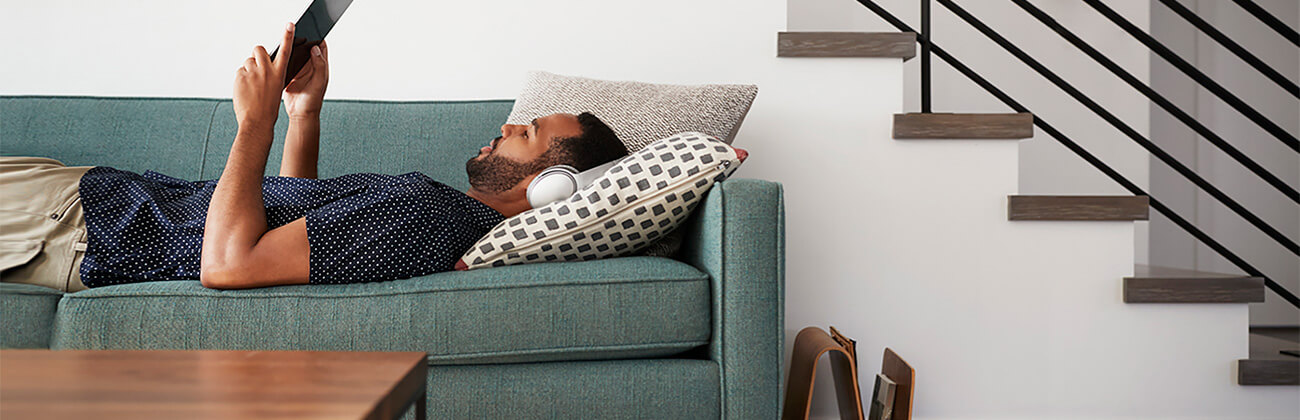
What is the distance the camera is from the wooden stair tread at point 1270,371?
1.88 meters

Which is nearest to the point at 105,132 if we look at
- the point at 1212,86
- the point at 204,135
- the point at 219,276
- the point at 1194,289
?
the point at 204,135

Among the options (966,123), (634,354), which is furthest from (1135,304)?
(634,354)

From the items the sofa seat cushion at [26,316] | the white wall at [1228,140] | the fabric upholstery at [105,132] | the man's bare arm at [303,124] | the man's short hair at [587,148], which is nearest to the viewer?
the sofa seat cushion at [26,316]

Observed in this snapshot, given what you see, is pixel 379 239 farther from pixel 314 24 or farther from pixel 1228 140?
pixel 1228 140

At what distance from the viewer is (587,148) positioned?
155 cm

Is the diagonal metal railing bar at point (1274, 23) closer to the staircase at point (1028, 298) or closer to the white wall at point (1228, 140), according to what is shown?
the staircase at point (1028, 298)

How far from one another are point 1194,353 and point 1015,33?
1.79m

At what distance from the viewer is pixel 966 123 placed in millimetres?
1972

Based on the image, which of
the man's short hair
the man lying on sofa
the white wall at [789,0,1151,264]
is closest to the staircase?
the man's short hair

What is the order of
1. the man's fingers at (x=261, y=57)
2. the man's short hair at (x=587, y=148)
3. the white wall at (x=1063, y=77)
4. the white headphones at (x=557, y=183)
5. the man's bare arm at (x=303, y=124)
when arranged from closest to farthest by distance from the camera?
the man's fingers at (x=261, y=57), the white headphones at (x=557, y=183), the man's short hair at (x=587, y=148), the man's bare arm at (x=303, y=124), the white wall at (x=1063, y=77)

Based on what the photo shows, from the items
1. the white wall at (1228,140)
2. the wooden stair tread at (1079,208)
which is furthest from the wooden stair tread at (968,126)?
the white wall at (1228,140)

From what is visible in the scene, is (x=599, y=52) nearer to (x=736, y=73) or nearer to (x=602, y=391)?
(x=736, y=73)

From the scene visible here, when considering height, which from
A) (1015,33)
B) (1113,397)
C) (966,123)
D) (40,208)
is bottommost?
(1113,397)

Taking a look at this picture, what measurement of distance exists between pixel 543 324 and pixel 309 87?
84 centimetres
